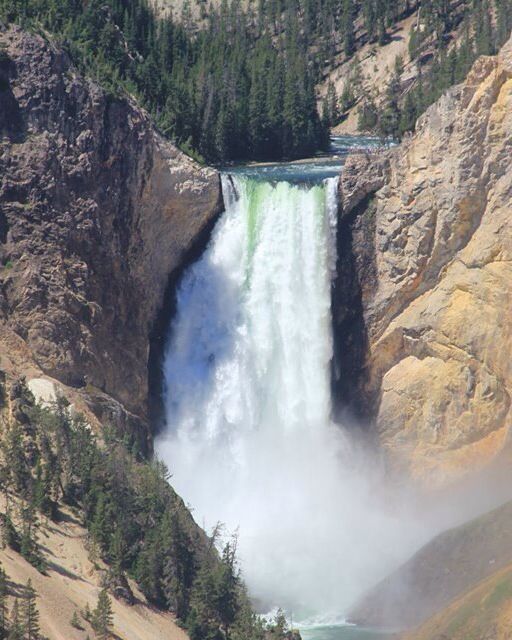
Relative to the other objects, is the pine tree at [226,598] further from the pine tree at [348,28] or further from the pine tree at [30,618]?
the pine tree at [348,28]

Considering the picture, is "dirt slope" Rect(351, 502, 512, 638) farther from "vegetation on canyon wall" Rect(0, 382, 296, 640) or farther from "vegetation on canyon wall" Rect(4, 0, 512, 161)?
"vegetation on canyon wall" Rect(4, 0, 512, 161)

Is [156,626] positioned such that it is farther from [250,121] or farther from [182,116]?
[250,121]

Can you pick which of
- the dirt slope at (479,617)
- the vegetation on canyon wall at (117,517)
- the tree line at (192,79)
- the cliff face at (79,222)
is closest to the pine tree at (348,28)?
the tree line at (192,79)

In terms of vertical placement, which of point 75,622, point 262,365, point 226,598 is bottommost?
point 226,598

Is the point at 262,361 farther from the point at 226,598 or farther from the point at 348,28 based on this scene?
the point at 348,28

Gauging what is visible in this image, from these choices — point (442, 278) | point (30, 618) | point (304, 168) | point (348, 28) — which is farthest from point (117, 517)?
point (348, 28)

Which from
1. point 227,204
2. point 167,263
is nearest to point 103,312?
point 167,263
